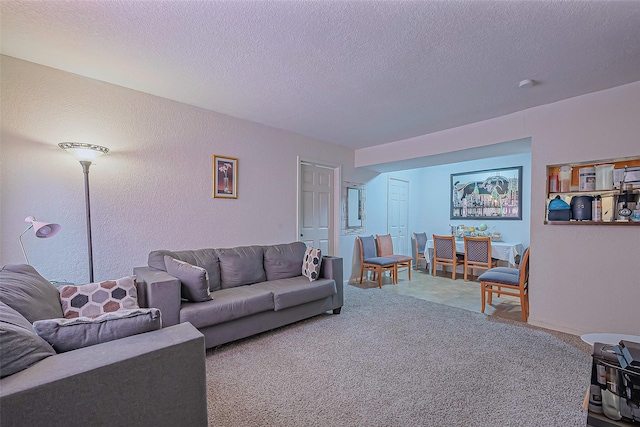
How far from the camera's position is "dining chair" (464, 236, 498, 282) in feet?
15.7

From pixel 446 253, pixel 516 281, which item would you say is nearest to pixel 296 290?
pixel 516 281

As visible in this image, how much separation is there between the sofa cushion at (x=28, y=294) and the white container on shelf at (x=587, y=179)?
4.41m

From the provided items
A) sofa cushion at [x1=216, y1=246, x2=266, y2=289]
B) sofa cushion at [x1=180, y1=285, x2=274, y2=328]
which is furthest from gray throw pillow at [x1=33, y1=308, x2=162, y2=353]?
sofa cushion at [x1=216, y1=246, x2=266, y2=289]

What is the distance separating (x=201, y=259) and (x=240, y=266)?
41cm

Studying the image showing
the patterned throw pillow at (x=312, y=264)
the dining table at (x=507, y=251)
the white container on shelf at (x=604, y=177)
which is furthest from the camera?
the dining table at (x=507, y=251)

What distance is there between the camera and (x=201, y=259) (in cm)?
293

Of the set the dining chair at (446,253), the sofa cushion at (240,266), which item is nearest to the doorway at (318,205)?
the sofa cushion at (240,266)

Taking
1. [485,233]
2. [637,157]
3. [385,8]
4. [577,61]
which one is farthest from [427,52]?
[485,233]

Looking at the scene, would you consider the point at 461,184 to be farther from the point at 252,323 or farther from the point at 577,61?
the point at 252,323

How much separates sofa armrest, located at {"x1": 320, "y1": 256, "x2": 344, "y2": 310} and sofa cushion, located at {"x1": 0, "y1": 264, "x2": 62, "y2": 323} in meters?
2.36

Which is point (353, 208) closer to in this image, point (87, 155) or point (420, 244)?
point (420, 244)

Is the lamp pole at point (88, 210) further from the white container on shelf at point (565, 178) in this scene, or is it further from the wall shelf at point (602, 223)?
the white container on shelf at point (565, 178)

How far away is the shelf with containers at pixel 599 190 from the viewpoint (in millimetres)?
2535

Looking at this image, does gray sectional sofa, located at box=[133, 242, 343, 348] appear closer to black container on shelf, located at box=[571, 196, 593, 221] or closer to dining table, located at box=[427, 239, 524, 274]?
black container on shelf, located at box=[571, 196, 593, 221]
